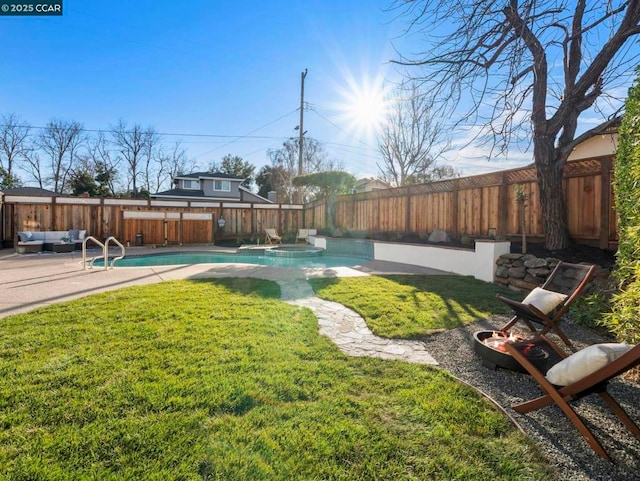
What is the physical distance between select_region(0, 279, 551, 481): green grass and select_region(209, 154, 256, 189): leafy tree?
114ft

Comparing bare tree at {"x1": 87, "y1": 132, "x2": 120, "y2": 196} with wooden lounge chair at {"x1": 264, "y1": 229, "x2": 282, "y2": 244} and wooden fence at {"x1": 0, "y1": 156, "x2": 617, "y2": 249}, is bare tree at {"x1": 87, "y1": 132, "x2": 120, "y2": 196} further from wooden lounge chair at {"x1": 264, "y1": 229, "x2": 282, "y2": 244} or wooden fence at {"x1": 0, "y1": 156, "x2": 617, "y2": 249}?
wooden lounge chair at {"x1": 264, "y1": 229, "x2": 282, "y2": 244}

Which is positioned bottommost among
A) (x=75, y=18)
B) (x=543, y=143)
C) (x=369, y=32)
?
(x=543, y=143)

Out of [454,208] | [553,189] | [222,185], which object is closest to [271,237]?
[454,208]

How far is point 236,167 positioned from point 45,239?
26.1 metres

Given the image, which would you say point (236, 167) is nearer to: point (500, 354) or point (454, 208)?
point (454, 208)

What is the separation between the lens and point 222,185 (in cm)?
2788

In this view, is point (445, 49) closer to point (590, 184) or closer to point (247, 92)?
point (590, 184)

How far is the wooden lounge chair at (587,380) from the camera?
1.61 metres

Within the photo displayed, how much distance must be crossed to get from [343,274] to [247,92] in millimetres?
11110

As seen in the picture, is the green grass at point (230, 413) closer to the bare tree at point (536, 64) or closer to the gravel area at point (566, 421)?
the gravel area at point (566, 421)

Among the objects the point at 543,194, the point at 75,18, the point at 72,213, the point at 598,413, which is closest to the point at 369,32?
the point at 543,194

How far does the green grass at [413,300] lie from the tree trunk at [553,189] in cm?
141

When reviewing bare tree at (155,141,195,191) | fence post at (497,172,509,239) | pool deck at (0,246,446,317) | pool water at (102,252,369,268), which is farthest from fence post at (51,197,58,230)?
bare tree at (155,141,195,191)

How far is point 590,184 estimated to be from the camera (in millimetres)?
5754
